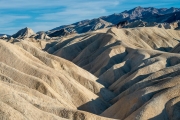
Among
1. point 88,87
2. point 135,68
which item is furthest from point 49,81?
point 135,68

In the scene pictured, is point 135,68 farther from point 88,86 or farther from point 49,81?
point 49,81

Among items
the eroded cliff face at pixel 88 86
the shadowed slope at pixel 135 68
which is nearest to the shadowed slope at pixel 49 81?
the eroded cliff face at pixel 88 86

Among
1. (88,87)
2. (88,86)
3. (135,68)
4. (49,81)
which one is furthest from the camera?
(135,68)

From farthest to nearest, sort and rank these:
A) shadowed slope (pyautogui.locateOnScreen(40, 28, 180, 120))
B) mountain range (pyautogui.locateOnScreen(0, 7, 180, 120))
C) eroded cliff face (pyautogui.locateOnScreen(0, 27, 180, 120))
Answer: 1. shadowed slope (pyautogui.locateOnScreen(40, 28, 180, 120))
2. eroded cliff face (pyautogui.locateOnScreen(0, 27, 180, 120))
3. mountain range (pyautogui.locateOnScreen(0, 7, 180, 120))

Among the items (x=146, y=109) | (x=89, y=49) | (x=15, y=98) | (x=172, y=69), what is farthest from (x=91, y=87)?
(x=89, y=49)

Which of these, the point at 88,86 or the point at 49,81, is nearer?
the point at 49,81

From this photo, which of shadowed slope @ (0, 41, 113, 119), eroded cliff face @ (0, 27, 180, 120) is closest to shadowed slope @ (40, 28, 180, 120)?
eroded cliff face @ (0, 27, 180, 120)

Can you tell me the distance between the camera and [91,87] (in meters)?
60.5

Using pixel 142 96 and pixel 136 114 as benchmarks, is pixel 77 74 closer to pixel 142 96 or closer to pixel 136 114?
pixel 142 96

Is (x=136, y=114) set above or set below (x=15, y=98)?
below

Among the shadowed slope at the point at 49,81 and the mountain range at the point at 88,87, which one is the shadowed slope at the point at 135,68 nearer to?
the mountain range at the point at 88,87

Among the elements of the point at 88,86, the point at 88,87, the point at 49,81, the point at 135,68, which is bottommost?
the point at 135,68

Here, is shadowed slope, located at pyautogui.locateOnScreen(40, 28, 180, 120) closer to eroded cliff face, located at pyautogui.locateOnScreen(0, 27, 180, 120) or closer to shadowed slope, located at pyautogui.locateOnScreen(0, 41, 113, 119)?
eroded cliff face, located at pyautogui.locateOnScreen(0, 27, 180, 120)

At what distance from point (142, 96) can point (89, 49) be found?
66370 millimetres
